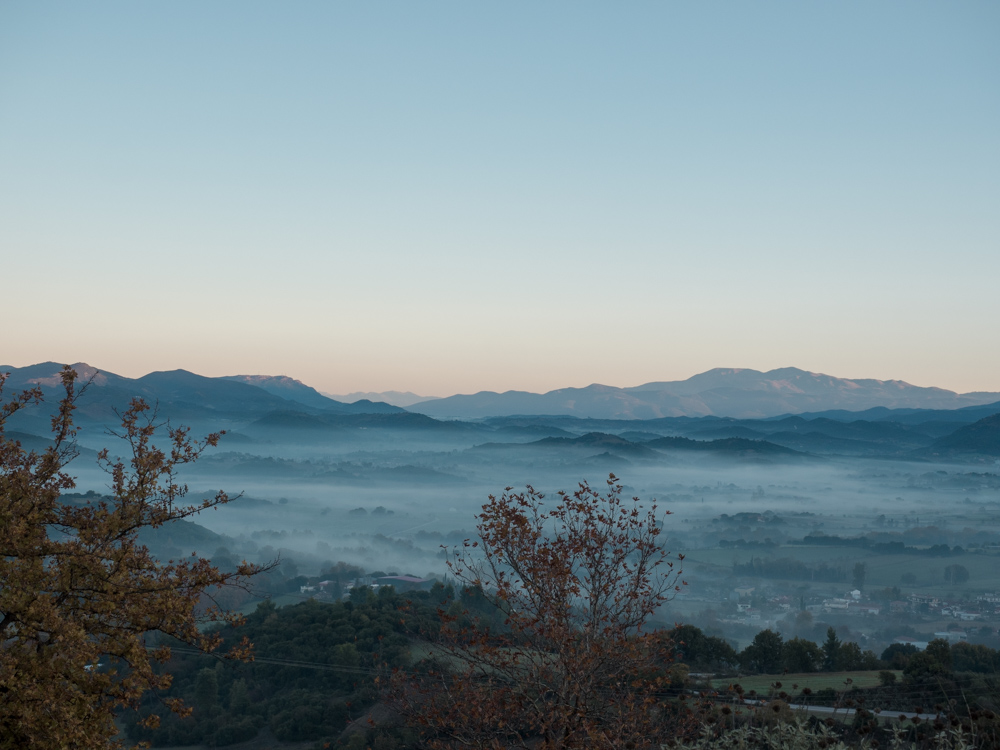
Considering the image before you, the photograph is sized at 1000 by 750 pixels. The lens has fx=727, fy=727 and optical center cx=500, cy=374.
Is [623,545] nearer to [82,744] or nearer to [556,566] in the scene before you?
[556,566]

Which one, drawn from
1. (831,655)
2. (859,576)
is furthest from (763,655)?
(859,576)

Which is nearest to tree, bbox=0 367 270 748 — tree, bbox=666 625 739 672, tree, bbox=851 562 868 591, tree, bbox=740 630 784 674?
tree, bbox=666 625 739 672

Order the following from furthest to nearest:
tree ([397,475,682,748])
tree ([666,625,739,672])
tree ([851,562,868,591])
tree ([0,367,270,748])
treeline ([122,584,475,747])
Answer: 1. tree ([851,562,868,591])
2. treeline ([122,584,475,747])
3. tree ([666,625,739,672])
4. tree ([397,475,682,748])
5. tree ([0,367,270,748])

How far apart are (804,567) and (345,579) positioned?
108 metres

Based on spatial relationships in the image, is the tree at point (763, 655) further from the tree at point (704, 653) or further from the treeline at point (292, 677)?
the treeline at point (292, 677)

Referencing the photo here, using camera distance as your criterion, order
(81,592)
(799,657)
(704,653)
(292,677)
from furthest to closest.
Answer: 1. (292,677)
2. (704,653)
3. (799,657)
4. (81,592)

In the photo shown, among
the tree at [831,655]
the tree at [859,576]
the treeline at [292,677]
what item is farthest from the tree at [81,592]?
the tree at [859,576]

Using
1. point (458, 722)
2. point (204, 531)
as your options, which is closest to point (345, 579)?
point (204, 531)

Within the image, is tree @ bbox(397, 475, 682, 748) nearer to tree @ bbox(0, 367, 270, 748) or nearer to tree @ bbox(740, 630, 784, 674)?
tree @ bbox(0, 367, 270, 748)

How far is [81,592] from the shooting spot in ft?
29.9

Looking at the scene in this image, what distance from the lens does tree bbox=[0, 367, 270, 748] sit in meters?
7.93

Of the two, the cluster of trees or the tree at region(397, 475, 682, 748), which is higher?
the tree at region(397, 475, 682, 748)

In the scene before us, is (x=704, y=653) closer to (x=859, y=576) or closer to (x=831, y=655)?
(x=831, y=655)

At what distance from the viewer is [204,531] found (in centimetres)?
17538
